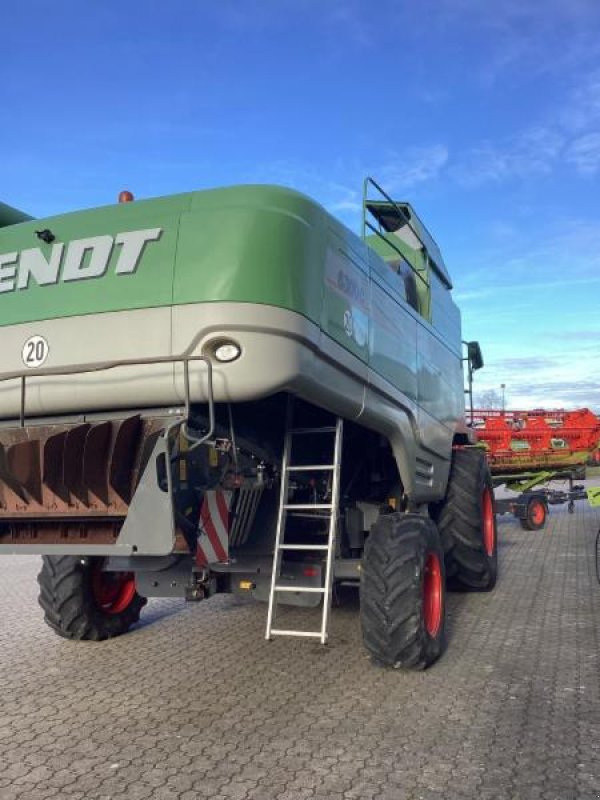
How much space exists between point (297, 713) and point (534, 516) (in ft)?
30.6

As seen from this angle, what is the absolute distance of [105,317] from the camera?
3.84m

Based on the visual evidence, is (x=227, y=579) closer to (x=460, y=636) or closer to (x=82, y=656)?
(x=82, y=656)

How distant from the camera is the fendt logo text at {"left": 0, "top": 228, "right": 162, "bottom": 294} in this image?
3.86 meters

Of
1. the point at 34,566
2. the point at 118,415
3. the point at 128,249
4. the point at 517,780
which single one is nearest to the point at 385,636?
the point at 517,780

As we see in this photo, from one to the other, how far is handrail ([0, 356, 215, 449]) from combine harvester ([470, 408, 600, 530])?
954 cm

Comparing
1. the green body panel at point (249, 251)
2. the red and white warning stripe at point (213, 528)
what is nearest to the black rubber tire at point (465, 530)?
the red and white warning stripe at point (213, 528)

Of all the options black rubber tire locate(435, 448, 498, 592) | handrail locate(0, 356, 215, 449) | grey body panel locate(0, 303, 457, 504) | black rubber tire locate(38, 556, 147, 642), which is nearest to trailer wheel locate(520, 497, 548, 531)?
black rubber tire locate(435, 448, 498, 592)

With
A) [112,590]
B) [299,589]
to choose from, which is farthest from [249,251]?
[112,590]

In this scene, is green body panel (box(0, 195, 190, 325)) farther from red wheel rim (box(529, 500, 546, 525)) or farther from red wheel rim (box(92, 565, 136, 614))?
red wheel rim (box(529, 500, 546, 525))

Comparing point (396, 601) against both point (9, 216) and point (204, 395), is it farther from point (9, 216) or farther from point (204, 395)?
point (9, 216)

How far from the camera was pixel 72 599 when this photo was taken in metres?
5.52

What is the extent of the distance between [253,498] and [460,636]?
83.7 inches

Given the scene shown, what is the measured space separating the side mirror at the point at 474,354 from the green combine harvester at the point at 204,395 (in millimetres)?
3364

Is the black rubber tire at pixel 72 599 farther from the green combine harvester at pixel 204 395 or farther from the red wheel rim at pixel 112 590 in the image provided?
the green combine harvester at pixel 204 395
